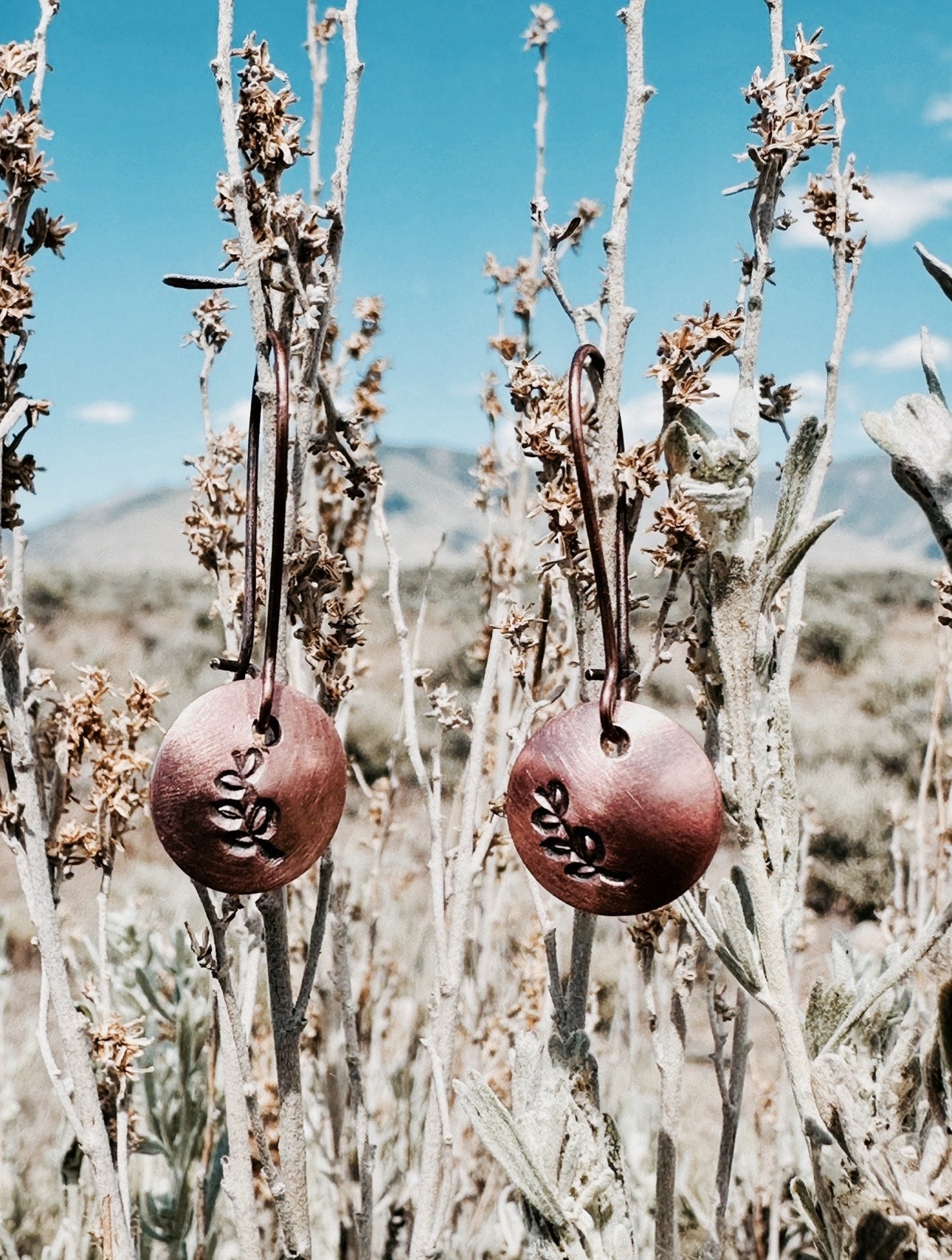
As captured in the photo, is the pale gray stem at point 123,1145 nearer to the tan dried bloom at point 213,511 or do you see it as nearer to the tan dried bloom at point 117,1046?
the tan dried bloom at point 117,1046

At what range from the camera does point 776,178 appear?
3.20 ft

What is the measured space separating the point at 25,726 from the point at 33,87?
2.12ft

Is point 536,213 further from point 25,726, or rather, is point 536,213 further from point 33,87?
point 25,726

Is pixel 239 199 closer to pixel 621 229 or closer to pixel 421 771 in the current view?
pixel 621 229

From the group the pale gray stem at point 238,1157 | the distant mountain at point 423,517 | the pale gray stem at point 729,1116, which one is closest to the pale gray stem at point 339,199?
the pale gray stem at point 238,1157

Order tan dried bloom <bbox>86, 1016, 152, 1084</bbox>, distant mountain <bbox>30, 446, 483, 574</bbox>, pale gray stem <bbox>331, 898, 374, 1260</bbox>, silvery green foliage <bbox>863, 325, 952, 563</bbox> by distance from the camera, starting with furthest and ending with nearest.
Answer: distant mountain <bbox>30, 446, 483, 574</bbox> → pale gray stem <bbox>331, 898, 374, 1260</bbox> → tan dried bloom <bbox>86, 1016, 152, 1084</bbox> → silvery green foliage <bbox>863, 325, 952, 563</bbox>

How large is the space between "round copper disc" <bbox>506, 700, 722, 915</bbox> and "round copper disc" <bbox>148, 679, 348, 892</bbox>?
169 mm

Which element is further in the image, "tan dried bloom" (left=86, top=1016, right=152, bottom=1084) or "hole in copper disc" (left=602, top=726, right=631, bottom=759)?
"tan dried bloom" (left=86, top=1016, right=152, bottom=1084)

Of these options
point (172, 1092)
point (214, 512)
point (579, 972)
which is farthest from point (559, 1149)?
point (172, 1092)

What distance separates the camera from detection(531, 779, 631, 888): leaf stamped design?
0.78m

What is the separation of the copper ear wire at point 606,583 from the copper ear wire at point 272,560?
221 mm

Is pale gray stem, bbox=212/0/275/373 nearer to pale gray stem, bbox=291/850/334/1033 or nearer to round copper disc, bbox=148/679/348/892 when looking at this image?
round copper disc, bbox=148/679/348/892

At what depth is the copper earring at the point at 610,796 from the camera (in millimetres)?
765

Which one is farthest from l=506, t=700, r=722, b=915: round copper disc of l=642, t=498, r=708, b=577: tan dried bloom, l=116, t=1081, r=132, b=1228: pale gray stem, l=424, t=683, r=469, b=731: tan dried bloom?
l=116, t=1081, r=132, b=1228: pale gray stem
